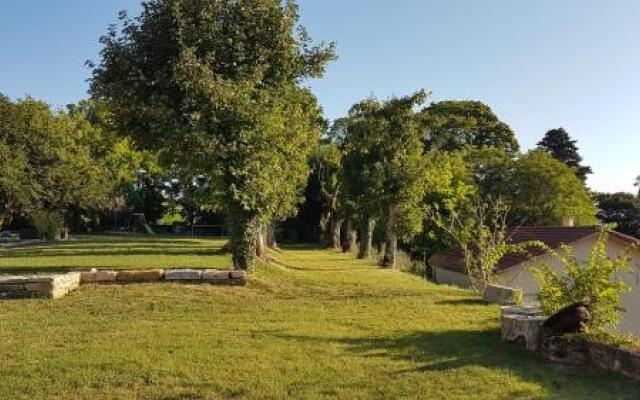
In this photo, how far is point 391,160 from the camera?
28703mm

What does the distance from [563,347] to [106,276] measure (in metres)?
8.71

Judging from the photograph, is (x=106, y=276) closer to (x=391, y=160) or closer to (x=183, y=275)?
(x=183, y=275)

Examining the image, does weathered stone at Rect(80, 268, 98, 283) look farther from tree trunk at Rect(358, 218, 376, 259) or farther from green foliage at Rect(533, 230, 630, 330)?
tree trunk at Rect(358, 218, 376, 259)

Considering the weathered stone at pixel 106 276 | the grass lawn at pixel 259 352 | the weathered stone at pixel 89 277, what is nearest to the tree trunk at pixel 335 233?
the weathered stone at pixel 106 276

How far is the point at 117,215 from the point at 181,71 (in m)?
44.0

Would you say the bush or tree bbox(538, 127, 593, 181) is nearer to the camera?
the bush

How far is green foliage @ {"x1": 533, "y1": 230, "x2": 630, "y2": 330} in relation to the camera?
8320 mm

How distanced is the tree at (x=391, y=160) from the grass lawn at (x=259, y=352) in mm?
16107

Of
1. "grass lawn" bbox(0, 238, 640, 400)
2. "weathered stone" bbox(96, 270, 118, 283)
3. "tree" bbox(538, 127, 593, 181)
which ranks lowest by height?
"grass lawn" bbox(0, 238, 640, 400)

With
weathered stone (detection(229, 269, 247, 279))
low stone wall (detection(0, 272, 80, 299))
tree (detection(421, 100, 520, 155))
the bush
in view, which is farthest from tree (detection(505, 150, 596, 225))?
low stone wall (detection(0, 272, 80, 299))

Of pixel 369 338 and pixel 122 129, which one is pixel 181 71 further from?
pixel 369 338

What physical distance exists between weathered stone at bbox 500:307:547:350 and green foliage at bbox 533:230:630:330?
0.32 metres

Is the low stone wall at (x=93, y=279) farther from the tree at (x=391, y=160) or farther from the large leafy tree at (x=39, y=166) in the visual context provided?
the large leafy tree at (x=39, y=166)

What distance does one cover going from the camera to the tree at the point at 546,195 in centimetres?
4184
